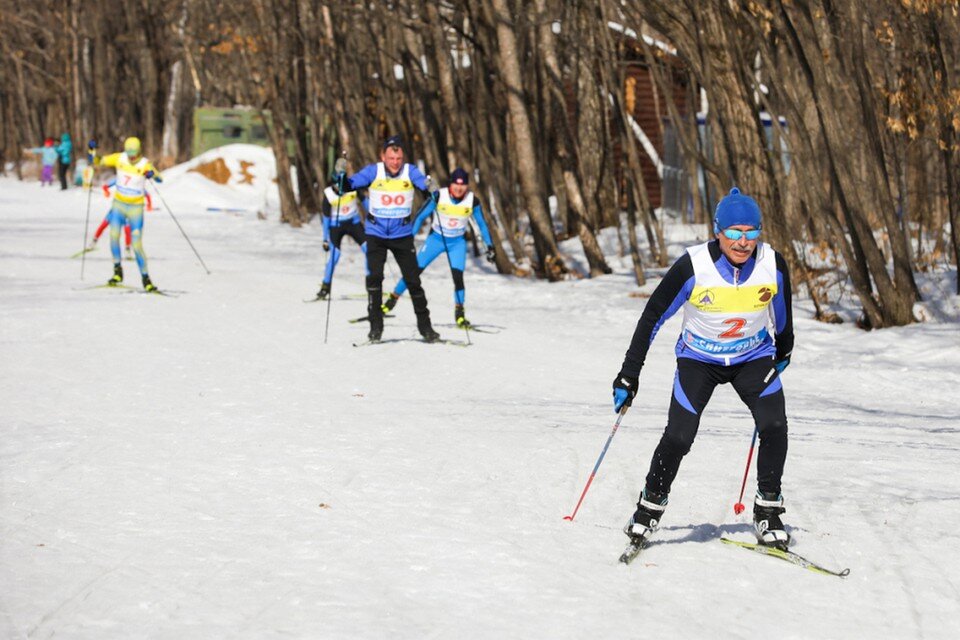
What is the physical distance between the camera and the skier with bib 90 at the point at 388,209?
1324 cm

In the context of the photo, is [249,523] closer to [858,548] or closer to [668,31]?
[858,548]

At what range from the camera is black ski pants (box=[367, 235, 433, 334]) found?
13.4 metres

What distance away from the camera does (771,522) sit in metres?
6.16

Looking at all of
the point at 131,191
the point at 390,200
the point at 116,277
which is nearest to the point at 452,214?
the point at 390,200

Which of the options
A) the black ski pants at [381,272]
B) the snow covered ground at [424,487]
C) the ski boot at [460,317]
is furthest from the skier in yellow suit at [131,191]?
the black ski pants at [381,272]

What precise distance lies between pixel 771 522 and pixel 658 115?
21397 mm

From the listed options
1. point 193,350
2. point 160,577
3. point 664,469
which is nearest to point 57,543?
point 160,577

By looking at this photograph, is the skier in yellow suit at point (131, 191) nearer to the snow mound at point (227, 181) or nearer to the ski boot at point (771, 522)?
the ski boot at point (771, 522)

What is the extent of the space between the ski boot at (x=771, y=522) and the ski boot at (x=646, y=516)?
426 millimetres

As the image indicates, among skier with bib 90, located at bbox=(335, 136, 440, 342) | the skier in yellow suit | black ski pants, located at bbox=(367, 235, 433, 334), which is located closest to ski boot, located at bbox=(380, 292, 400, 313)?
black ski pants, located at bbox=(367, 235, 433, 334)

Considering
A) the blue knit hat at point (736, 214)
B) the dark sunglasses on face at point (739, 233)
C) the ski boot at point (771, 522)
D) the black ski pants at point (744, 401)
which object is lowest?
the ski boot at point (771, 522)

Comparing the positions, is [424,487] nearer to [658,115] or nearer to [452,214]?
[452,214]

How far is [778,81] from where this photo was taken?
1514cm

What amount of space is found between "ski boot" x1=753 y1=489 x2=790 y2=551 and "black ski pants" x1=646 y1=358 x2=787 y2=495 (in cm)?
4
